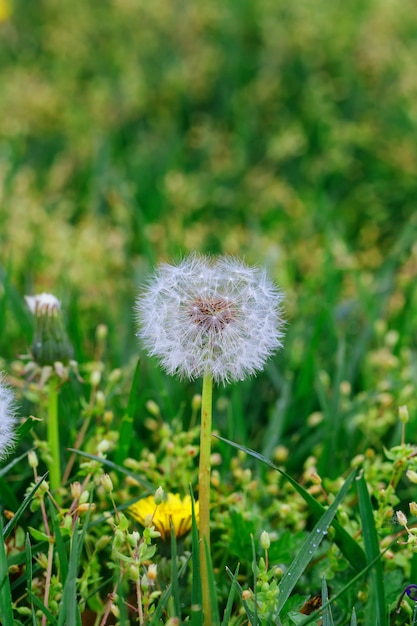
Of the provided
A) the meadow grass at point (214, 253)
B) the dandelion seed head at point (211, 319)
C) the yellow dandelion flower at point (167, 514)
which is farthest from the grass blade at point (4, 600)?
the dandelion seed head at point (211, 319)

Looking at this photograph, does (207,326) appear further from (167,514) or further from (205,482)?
(167,514)

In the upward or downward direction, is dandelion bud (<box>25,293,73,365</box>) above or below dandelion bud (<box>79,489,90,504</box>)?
above

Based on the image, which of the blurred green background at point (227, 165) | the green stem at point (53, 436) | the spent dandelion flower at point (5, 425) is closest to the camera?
the spent dandelion flower at point (5, 425)

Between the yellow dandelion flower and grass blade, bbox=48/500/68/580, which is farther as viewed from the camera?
the yellow dandelion flower

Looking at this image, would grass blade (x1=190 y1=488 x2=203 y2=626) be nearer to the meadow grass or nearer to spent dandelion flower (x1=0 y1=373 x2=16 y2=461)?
the meadow grass

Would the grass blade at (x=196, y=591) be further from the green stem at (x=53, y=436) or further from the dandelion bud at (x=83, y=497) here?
the green stem at (x=53, y=436)

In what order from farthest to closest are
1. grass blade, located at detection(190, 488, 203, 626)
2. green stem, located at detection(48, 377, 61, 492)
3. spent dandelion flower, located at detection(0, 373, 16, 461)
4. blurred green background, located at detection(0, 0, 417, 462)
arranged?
blurred green background, located at detection(0, 0, 417, 462)
green stem, located at detection(48, 377, 61, 492)
spent dandelion flower, located at detection(0, 373, 16, 461)
grass blade, located at detection(190, 488, 203, 626)

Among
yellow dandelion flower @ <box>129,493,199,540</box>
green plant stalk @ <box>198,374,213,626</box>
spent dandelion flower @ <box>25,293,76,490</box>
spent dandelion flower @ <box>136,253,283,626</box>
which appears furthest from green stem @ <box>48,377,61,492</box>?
green plant stalk @ <box>198,374,213,626</box>
